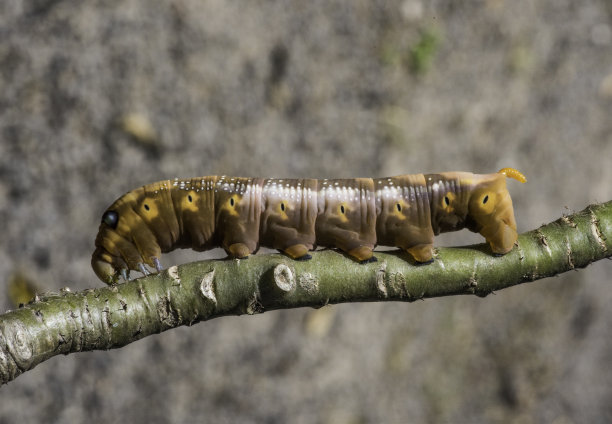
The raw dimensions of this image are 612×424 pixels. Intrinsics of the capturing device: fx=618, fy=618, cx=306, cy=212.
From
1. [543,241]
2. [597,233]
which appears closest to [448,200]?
[543,241]

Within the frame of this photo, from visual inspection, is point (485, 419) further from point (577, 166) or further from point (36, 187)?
point (36, 187)

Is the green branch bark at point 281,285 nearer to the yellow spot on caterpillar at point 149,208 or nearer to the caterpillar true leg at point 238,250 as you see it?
the caterpillar true leg at point 238,250

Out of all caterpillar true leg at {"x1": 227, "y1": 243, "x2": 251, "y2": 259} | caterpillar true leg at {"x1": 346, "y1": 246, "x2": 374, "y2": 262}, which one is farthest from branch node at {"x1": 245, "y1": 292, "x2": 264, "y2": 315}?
caterpillar true leg at {"x1": 346, "y1": 246, "x2": 374, "y2": 262}

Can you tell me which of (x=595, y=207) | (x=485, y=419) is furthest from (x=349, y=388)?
(x=595, y=207)

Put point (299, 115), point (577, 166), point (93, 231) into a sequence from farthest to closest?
point (577, 166), point (299, 115), point (93, 231)

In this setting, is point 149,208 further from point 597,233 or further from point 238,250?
point 597,233

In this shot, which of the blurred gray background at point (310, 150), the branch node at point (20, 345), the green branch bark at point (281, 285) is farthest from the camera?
the blurred gray background at point (310, 150)

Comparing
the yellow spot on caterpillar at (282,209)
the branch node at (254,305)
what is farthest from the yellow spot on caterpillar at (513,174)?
the branch node at (254,305)
